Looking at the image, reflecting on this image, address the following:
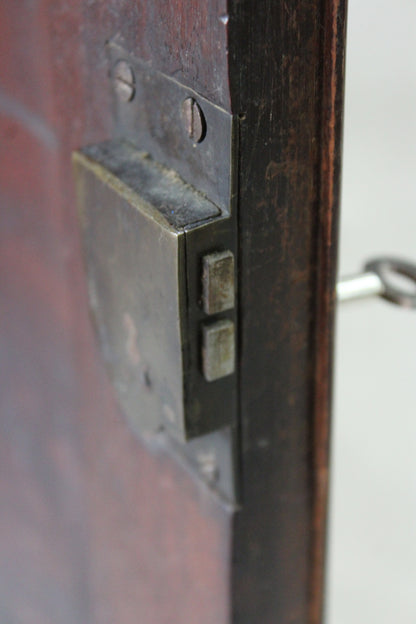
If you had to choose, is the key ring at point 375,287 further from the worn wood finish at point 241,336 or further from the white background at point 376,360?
the white background at point 376,360

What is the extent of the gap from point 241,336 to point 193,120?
12cm

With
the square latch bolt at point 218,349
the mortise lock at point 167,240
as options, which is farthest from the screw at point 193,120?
the square latch bolt at point 218,349

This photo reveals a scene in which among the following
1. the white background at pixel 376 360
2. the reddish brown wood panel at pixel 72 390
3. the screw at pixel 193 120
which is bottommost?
the white background at pixel 376 360

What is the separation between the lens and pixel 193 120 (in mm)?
481

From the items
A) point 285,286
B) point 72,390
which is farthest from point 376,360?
point 285,286

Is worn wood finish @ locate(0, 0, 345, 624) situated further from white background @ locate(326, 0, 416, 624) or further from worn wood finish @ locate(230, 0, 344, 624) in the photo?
white background @ locate(326, 0, 416, 624)

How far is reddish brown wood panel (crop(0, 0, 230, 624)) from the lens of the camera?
562 millimetres

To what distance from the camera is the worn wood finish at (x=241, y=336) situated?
0.47m

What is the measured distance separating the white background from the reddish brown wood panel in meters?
0.55

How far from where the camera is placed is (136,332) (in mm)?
573

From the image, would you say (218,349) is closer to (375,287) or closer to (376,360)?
(375,287)

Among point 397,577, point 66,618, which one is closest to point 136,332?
point 66,618

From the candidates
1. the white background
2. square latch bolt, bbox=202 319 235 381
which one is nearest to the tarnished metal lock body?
square latch bolt, bbox=202 319 235 381

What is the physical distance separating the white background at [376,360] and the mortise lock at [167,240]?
81cm
